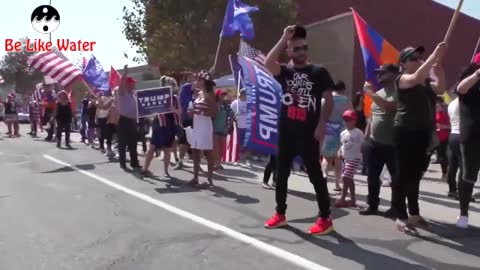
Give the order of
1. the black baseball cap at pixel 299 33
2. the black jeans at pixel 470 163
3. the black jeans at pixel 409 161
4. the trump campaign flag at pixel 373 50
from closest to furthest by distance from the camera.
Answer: the black baseball cap at pixel 299 33 → the black jeans at pixel 409 161 → the black jeans at pixel 470 163 → the trump campaign flag at pixel 373 50

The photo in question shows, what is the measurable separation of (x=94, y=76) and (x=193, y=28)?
10.2 m

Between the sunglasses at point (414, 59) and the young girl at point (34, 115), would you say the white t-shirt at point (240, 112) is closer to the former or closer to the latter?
A: the sunglasses at point (414, 59)

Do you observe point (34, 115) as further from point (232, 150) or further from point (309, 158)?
point (309, 158)

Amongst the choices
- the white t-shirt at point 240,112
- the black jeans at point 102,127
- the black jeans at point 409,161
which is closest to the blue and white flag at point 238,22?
the white t-shirt at point 240,112

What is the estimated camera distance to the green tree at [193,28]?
970 inches

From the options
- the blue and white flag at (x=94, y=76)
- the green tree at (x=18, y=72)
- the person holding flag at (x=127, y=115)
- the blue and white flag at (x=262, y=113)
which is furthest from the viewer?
the green tree at (x=18, y=72)

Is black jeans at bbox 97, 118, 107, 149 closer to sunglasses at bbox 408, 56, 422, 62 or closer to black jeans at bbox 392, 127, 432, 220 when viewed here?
black jeans at bbox 392, 127, 432, 220

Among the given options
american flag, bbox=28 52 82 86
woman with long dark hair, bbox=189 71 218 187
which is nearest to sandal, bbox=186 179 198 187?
woman with long dark hair, bbox=189 71 218 187

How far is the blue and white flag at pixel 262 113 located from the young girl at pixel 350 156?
1126mm

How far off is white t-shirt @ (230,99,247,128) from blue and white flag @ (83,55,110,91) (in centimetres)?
415

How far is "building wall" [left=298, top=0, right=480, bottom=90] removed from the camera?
2878cm

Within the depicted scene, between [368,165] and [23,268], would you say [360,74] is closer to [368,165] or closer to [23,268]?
[368,165]

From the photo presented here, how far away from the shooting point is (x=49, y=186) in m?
9.37

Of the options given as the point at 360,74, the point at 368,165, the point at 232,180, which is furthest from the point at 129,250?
the point at 360,74
